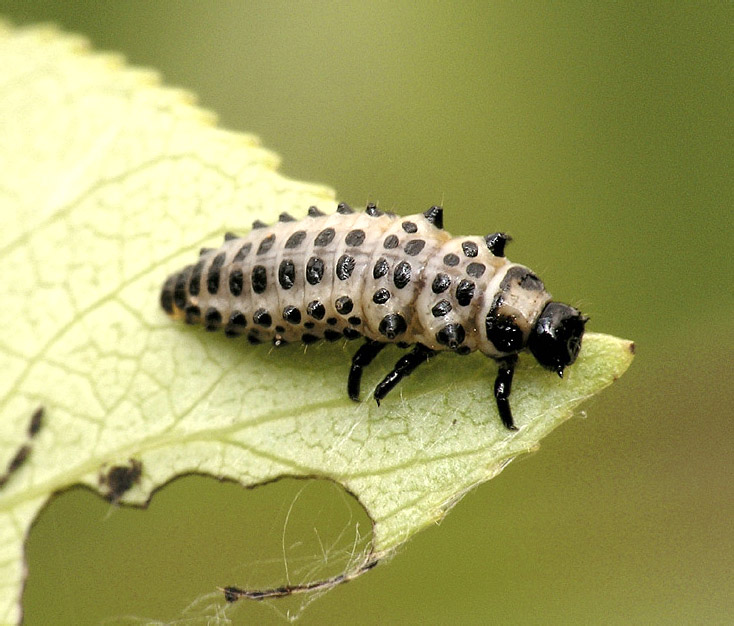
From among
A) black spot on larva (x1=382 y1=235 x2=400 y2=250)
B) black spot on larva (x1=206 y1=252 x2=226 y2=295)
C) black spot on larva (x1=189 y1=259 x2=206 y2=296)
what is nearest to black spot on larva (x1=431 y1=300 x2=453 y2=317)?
black spot on larva (x1=382 y1=235 x2=400 y2=250)

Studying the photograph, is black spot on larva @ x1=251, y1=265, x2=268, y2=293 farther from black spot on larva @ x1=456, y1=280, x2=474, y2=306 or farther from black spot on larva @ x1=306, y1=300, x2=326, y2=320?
black spot on larva @ x1=456, y1=280, x2=474, y2=306

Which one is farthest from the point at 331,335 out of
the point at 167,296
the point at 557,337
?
the point at 557,337

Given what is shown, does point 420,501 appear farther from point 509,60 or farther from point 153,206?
point 509,60

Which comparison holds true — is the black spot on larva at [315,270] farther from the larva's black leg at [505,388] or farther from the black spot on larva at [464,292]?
the larva's black leg at [505,388]

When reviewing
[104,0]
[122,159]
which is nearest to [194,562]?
[122,159]

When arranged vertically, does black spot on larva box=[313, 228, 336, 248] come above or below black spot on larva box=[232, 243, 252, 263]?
above

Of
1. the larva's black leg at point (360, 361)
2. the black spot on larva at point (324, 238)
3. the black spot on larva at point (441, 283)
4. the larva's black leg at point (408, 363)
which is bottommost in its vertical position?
the larva's black leg at point (360, 361)

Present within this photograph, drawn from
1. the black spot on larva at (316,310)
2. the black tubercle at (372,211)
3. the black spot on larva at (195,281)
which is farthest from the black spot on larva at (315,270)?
the black spot on larva at (195,281)
